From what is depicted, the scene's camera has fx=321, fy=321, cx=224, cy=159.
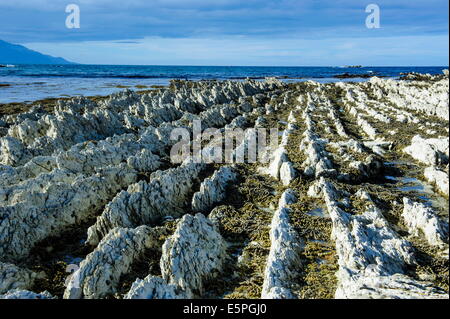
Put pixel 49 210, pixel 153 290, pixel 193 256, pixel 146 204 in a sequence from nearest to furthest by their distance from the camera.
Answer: pixel 153 290, pixel 193 256, pixel 49 210, pixel 146 204

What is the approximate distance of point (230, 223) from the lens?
38.1ft

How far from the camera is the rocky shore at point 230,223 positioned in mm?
8125

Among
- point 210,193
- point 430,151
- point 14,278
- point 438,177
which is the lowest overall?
point 14,278

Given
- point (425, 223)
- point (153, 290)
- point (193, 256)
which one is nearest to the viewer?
point (153, 290)

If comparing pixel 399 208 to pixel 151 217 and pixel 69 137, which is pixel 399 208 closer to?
pixel 151 217

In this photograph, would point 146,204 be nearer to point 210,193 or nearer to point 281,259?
point 210,193

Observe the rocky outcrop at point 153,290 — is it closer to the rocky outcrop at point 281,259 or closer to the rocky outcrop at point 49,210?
the rocky outcrop at point 281,259

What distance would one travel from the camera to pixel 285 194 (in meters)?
13.0

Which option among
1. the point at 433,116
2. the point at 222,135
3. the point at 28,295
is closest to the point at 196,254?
the point at 28,295

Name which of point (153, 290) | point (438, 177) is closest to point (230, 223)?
point (153, 290)

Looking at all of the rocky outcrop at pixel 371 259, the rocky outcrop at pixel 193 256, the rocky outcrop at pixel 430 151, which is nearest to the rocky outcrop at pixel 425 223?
the rocky outcrop at pixel 371 259

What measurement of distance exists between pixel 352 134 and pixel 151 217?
17.4 m
